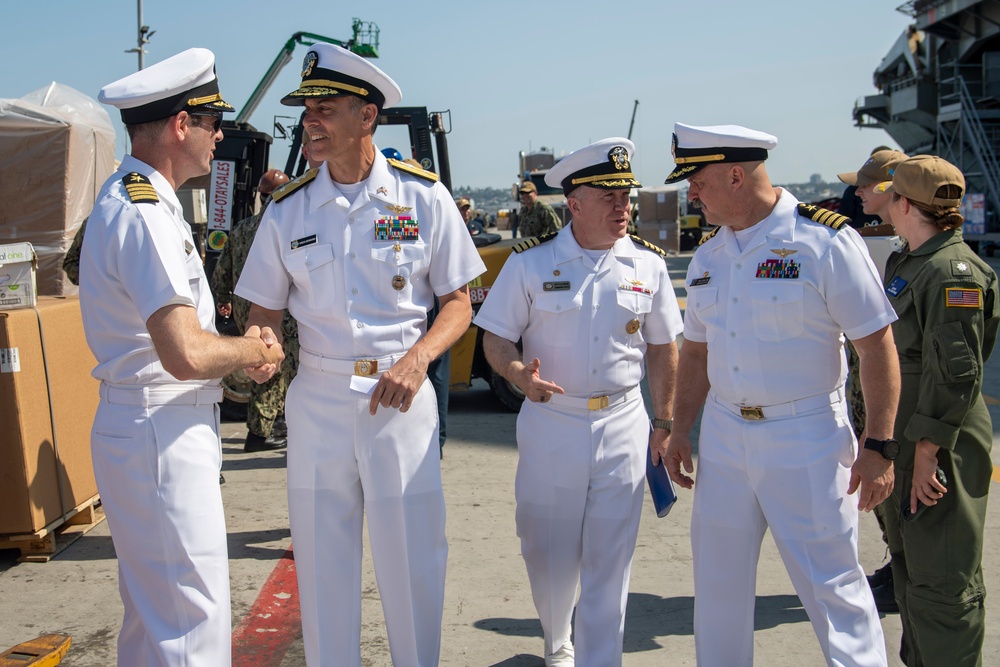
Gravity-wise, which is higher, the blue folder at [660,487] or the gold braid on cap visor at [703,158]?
the gold braid on cap visor at [703,158]

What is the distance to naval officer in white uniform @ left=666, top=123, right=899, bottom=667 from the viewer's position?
2.87 m

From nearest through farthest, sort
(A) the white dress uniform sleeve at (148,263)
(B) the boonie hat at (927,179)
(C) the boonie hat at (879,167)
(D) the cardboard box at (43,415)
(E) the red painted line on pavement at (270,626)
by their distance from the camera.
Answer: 1. (A) the white dress uniform sleeve at (148,263)
2. (B) the boonie hat at (927,179)
3. (E) the red painted line on pavement at (270,626)
4. (C) the boonie hat at (879,167)
5. (D) the cardboard box at (43,415)

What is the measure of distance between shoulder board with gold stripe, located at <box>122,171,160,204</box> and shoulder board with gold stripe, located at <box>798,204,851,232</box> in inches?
77.8

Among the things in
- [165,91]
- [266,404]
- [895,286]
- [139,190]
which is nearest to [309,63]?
[165,91]

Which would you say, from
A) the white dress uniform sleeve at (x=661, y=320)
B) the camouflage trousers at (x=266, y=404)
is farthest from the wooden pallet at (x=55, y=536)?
the white dress uniform sleeve at (x=661, y=320)

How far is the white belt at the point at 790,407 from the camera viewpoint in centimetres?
294

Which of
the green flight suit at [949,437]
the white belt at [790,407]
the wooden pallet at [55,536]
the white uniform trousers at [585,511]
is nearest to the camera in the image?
the white belt at [790,407]

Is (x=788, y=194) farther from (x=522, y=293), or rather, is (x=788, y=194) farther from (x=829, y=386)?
(x=522, y=293)

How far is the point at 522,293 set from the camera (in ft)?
12.1

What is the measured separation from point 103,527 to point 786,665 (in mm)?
3866

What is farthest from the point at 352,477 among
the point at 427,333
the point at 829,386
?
the point at 829,386


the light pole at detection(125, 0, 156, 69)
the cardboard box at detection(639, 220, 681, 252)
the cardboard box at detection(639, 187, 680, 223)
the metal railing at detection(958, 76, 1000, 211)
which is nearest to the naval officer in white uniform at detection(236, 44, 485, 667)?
the light pole at detection(125, 0, 156, 69)

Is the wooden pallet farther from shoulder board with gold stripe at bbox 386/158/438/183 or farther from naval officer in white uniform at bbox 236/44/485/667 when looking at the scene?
shoulder board with gold stripe at bbox 386/158/438/183

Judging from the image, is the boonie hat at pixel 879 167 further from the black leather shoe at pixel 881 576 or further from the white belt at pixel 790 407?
the black leather shoe at pixel 881 576
